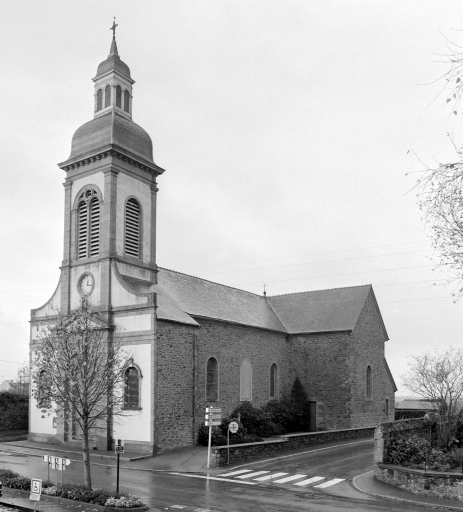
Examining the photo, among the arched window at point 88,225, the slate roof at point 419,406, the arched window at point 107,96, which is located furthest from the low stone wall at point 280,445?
the arched window at point 107,96

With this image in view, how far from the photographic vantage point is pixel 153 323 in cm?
3334

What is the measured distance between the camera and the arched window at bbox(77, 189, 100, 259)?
1458 inches

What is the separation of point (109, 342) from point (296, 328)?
18.1 m

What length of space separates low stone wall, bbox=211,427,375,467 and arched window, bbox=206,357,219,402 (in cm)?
449

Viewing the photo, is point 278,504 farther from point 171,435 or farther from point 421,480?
point 171,435

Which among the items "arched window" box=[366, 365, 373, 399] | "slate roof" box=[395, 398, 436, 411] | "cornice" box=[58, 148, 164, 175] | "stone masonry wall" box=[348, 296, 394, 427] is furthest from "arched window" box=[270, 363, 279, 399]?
"cornice" box=[58, 148, 164, 175]

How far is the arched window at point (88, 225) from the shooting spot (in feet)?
121

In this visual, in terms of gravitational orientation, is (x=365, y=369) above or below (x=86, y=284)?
below

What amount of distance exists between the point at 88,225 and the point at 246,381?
1443 cm

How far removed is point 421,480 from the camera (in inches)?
890

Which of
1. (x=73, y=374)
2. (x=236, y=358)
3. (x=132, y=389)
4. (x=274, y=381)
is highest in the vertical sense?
(x=236, y=358)

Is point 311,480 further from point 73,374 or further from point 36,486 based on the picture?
point 36,486

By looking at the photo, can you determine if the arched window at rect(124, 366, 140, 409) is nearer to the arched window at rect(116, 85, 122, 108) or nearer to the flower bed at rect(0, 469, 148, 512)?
the flower bed at rect(0, 469, 148, 512)

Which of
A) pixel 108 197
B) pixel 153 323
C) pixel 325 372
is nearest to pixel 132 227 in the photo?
pixel 108 197
